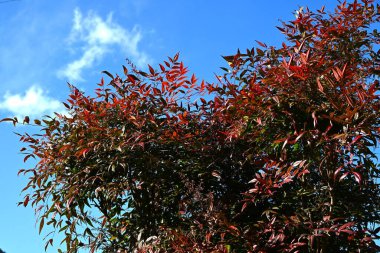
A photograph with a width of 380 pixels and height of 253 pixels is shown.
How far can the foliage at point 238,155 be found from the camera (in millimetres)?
3115

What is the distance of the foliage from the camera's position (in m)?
3.12

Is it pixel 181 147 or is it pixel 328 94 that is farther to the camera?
pixel 181 147

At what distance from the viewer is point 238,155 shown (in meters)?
3.61

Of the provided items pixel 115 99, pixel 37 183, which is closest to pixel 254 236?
pixel 115 99

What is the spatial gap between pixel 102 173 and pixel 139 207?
0.38 meters

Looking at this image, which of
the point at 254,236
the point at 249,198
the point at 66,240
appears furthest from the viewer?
the point at 66,240

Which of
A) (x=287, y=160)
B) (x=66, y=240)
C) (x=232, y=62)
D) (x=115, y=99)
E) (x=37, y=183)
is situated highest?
(x=232, y=62)

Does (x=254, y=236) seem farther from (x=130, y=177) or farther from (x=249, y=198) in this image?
(x=130, y=177)

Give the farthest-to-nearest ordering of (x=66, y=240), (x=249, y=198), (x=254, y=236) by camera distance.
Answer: (x=66, y=240), (x=249, y=198), (x=254, y=236)

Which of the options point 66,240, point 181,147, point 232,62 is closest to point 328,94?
point 232,62

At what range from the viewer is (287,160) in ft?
10.8

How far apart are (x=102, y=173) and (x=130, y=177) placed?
0.19 m

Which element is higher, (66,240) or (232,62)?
(232,62)

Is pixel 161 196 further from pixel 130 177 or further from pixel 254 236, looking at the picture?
pixel 254 236
